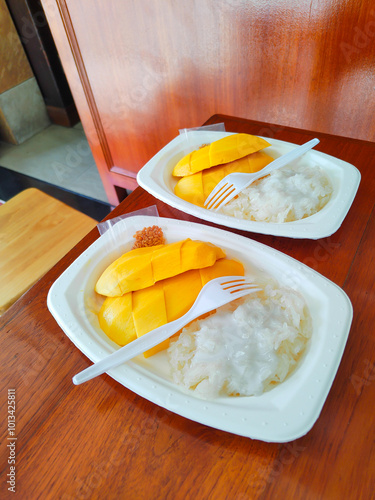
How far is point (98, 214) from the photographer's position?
8.90 ft

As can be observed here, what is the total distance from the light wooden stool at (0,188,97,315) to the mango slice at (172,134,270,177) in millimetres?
675

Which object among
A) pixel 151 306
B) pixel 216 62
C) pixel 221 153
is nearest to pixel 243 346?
pixel 151 306

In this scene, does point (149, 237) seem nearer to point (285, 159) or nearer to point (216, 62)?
point (285, 159)

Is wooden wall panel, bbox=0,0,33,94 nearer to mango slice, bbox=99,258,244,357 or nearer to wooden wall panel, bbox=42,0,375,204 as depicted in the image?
wooden wall panel, bbox=42,0,375,204

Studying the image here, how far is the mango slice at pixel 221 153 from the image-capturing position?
101 cm

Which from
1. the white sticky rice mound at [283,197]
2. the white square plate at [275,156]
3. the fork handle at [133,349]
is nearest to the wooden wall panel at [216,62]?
the white square plate at [275,156]

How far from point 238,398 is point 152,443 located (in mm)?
160

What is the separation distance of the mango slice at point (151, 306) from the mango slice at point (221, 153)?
38 cm

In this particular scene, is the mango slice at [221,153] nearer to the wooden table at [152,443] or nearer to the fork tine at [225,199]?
the fork tine at [225,199]

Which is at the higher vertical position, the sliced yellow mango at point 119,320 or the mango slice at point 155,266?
the mango slice at point 155,266

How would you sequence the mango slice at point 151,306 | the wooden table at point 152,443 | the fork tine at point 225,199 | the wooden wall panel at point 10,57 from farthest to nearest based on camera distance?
the wooden wall panel at point 10,57 < the fork tine at point 225,199 < the mango slice at point 151,306 < the wooden table at point 152,443

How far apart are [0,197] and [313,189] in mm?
2813

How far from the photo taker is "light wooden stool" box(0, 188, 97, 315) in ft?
4.56

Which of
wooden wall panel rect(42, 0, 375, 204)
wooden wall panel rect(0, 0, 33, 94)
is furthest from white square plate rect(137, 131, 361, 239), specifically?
wooden wall panel rect(0, 0, 33, 94)
